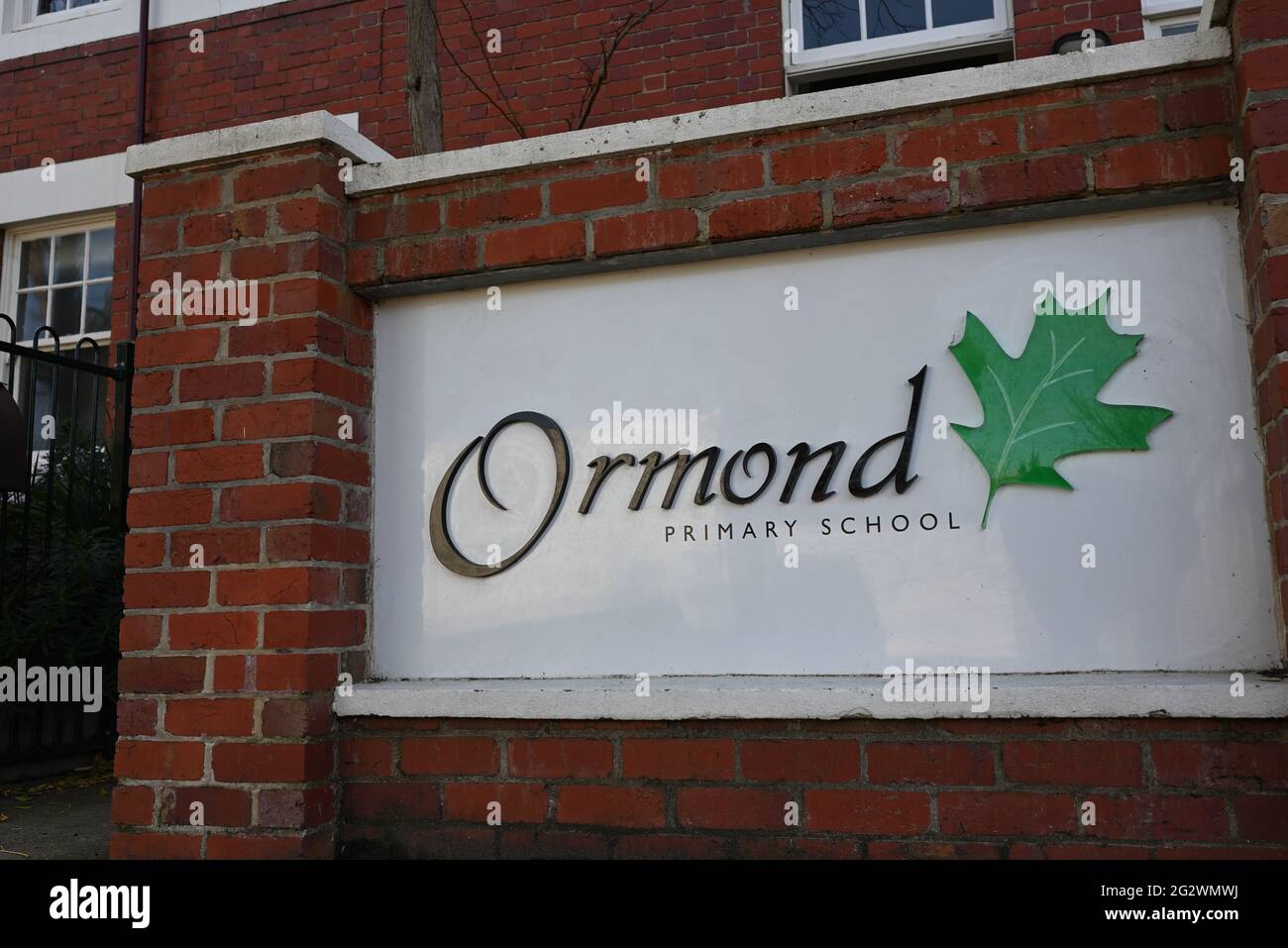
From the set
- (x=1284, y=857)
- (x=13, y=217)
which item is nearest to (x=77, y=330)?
(x=13, y=217)

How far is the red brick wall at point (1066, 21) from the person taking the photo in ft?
18.5

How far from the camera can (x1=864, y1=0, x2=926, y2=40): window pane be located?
6.14 meters

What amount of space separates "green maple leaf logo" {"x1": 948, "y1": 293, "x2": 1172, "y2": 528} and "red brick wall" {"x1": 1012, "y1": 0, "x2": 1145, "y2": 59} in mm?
3689

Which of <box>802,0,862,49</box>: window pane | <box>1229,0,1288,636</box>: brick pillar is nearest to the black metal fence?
<box>802,0,862,49</box>: window pane

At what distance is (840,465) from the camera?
273 centimetres

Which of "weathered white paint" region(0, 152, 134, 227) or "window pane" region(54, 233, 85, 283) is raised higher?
"weathered white paint" region(0, 152, 134, 227)

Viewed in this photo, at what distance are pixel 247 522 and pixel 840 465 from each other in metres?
1.62

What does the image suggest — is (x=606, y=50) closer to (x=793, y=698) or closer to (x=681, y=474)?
(x=681, y=474)

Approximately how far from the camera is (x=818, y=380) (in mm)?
2781

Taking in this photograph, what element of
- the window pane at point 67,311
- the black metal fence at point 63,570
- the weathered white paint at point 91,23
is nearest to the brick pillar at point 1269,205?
the black metal fence at point 63,570

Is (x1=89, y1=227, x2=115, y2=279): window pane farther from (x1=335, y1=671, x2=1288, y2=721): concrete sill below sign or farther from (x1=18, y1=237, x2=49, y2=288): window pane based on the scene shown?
(x1=335, y1=671, x2=1288, y2=721): concrete sill below sign

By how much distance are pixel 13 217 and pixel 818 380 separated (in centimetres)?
708

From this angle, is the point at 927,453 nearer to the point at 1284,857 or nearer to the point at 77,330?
the point at 1284,857

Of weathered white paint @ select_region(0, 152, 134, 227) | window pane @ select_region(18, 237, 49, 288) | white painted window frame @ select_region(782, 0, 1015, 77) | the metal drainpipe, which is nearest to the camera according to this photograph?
white painted window frame @ select_region(782, 0, 1015, 77)
